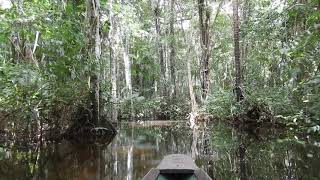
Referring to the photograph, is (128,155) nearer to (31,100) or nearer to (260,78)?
(31,100)

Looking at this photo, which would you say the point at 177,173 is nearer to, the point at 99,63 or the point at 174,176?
the point at 174,176

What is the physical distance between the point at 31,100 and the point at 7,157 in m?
1.89

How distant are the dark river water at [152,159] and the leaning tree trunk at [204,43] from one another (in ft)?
24.0

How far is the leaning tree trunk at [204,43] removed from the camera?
1775 centimetres

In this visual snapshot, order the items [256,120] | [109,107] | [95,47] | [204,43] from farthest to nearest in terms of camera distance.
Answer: [204,43]
[109,107]
[256,120]
[95,47]

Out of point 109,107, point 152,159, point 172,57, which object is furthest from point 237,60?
point 172,57

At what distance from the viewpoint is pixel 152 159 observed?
306 inches

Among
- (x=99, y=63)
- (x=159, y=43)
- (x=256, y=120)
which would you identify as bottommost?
(x=256, y=120)

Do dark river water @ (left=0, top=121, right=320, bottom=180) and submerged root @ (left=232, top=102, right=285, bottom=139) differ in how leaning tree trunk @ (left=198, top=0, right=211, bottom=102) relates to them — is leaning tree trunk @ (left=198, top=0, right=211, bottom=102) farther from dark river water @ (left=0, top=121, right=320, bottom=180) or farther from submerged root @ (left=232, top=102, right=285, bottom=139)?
dark river water @ (left=0, top=121, right=320, bottom=180)

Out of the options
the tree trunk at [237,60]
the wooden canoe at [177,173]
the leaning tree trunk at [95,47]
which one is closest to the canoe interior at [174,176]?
the wooden canoe at [177,173]

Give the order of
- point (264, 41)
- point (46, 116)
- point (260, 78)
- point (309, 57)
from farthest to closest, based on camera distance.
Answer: point (260, 78) → point (264, 41) → point (46, 116) → point (309, 57)

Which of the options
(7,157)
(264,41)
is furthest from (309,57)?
(264,41)

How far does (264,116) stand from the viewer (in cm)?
1321

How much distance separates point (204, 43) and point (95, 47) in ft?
24.3
